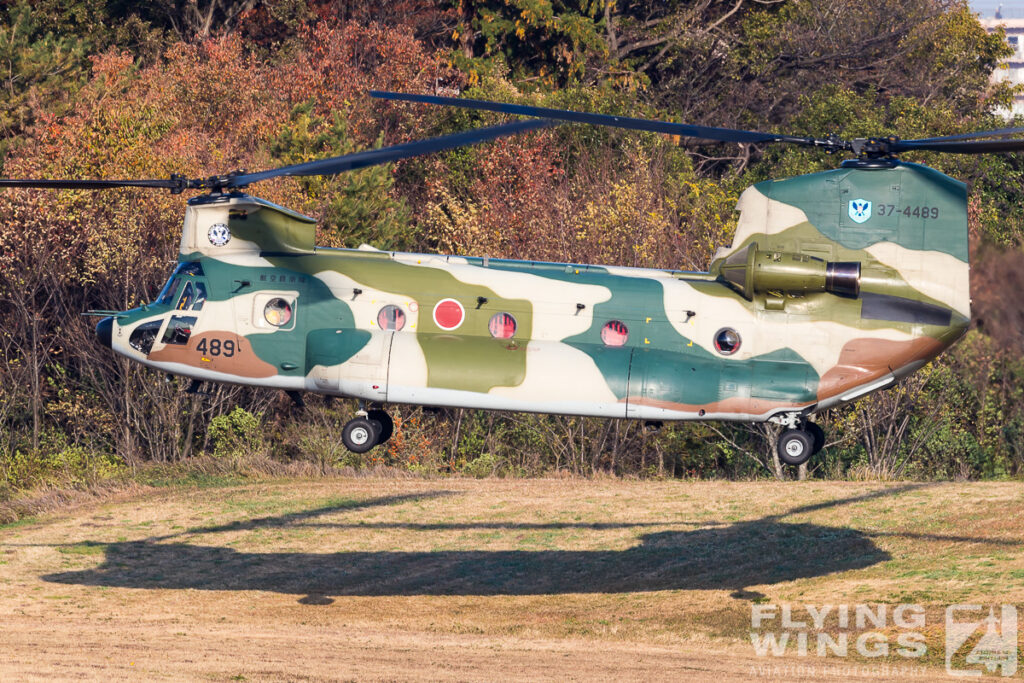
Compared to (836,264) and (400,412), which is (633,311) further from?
(400,412)

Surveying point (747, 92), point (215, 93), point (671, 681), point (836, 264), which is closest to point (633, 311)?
point (836, 264)

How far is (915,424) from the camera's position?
5162 cm

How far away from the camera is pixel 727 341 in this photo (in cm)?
2308

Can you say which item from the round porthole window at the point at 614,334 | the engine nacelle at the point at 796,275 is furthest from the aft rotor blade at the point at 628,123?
the round porthole window at the point at 614,334

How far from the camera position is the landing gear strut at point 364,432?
23219mm

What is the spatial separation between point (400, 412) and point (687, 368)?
31.6 meters

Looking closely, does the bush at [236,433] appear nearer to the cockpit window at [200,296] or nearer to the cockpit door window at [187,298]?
the cockpit door window at [187,298]

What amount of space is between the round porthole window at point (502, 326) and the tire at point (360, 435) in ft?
8.17

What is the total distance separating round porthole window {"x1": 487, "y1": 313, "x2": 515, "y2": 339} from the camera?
23.2m

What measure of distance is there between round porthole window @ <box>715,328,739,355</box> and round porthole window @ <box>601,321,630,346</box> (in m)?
1.43

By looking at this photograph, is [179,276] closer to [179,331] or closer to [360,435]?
[179,331]

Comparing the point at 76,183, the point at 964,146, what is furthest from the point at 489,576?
the point at 964,146

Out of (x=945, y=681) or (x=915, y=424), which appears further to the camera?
(x=915, y=424)

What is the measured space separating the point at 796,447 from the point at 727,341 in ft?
6.47
